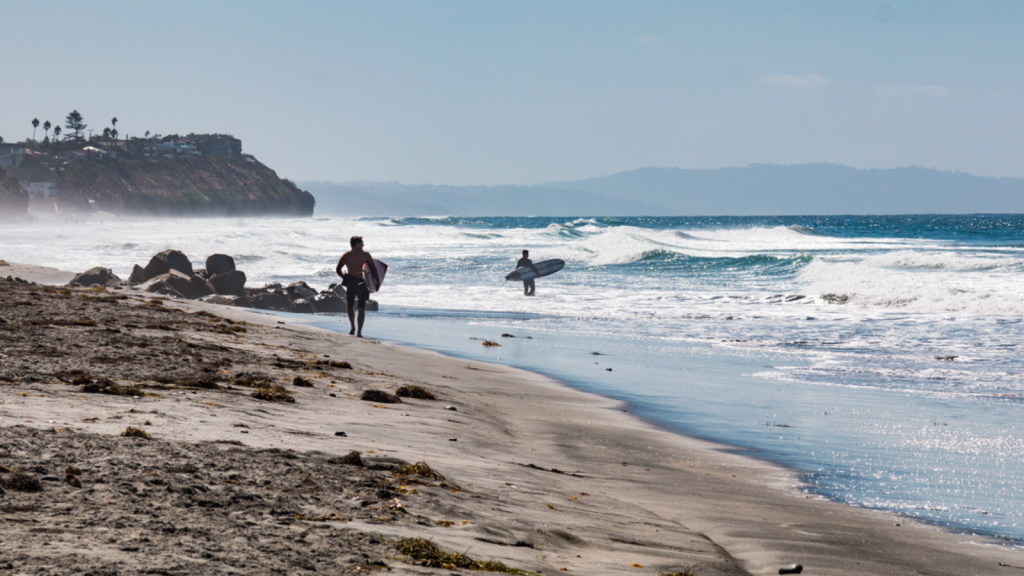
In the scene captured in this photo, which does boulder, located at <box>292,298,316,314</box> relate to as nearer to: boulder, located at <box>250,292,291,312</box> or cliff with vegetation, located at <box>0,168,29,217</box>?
boulder, located at <box>250,292,291,312</box>

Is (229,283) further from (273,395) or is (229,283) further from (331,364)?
(273,395)

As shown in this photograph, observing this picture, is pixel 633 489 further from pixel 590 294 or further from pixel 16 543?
pixel 590 294

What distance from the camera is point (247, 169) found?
198125 millimetres

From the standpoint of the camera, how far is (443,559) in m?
3.31

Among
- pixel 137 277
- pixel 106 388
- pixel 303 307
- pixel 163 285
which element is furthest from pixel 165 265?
pixel 106 388

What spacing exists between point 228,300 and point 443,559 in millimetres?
18059

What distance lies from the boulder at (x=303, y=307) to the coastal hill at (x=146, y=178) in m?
130

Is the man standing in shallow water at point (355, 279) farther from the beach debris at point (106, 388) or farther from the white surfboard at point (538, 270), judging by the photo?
the white surfboard at point (538, 270)

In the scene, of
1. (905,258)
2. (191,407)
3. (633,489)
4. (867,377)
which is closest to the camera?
(633,489)

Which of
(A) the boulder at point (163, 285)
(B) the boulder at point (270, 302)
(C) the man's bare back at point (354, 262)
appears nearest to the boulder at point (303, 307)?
(B) the boulder at point (270, 302)

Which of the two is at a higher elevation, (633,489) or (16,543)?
(16,543)

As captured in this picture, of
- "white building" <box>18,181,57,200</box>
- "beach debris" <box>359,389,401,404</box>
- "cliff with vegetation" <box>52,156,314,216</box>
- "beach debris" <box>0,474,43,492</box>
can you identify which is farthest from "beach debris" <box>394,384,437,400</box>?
"cliff with vegetation" <box>52,156,314,216</box>

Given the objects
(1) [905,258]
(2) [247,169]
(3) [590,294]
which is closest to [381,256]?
(3) [590,294]

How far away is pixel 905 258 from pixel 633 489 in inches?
1363
